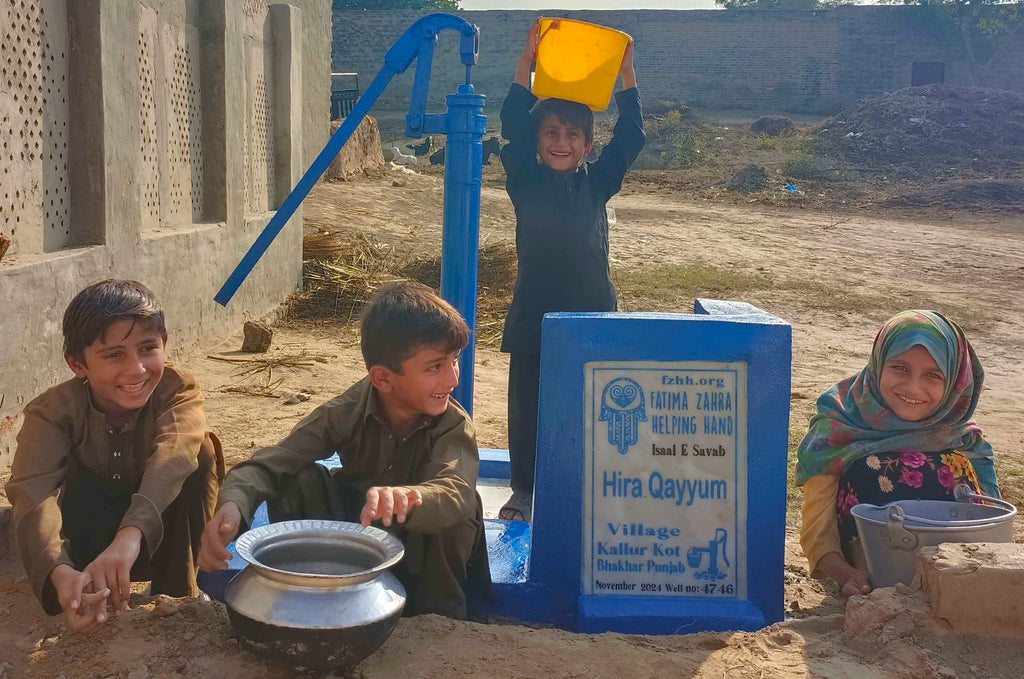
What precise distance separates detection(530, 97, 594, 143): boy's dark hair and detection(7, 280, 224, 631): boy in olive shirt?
1.48 m

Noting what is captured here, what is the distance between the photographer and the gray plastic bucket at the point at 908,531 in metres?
→ 2.30

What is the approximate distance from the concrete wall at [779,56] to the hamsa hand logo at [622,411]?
25841 millimetres

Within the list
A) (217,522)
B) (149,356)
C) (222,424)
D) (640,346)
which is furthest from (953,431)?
(222,424)

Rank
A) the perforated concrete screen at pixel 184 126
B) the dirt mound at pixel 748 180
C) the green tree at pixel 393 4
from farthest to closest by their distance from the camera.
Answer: the green tree at pixel 393 4 < the dirt mound at pixel 748 180 < the perforated concrete screen at pixel 184 126

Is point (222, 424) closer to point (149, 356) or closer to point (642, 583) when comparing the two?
point (149, 356)

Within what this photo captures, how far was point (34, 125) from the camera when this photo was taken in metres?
3.78

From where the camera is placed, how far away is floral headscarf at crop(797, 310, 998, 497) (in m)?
2.58

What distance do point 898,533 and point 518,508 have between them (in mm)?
1217

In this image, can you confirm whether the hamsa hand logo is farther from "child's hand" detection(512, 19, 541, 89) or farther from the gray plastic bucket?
"child's hand" detection(512, 19, 541, 89)

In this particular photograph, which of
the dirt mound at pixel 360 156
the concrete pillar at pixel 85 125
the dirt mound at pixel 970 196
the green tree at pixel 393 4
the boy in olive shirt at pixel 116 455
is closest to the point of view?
the boy in olive shirt at pixel 116 455

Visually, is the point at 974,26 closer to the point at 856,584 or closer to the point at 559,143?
the point at 559,143

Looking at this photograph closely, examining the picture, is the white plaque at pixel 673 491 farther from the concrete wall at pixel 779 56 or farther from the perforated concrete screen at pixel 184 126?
the concrete wall at pixel 779 56

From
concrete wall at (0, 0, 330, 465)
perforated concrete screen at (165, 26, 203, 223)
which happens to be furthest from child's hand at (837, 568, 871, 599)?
perforated concrete screen at (165, 26, 203, 223)

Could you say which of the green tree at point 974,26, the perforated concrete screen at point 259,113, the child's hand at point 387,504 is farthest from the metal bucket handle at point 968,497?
the green tree at point 974,26
